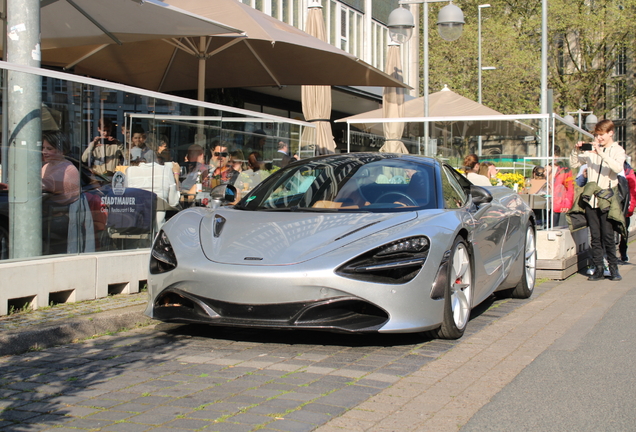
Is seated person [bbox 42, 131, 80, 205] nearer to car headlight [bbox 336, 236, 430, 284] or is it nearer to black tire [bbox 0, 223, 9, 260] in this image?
black tire [bbox 0, 223, 9, 260]

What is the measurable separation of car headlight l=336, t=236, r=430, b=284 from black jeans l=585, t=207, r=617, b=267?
211 inches

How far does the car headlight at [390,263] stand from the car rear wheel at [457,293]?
38 centimetres

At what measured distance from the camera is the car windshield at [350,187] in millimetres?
6141

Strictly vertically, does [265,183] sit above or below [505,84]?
below

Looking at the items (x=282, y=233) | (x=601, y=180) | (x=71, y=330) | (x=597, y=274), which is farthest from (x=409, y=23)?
(x=71, y=330)

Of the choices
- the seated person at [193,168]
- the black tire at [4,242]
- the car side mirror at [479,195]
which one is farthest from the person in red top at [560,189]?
the black tire at [4,242]

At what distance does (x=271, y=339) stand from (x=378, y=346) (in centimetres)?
78

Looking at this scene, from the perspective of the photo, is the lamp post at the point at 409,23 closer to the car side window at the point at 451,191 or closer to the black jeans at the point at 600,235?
the black jeans at the point at 600,235

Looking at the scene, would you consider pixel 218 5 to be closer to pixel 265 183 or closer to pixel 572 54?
pixel 265 183

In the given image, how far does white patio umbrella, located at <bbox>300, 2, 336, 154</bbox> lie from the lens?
46.1ft

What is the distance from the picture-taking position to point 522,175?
11.3 meters

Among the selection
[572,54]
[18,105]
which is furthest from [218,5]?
[572,54]

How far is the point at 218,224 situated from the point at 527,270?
3.80 m

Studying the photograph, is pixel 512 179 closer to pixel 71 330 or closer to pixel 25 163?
pixel 25 163
